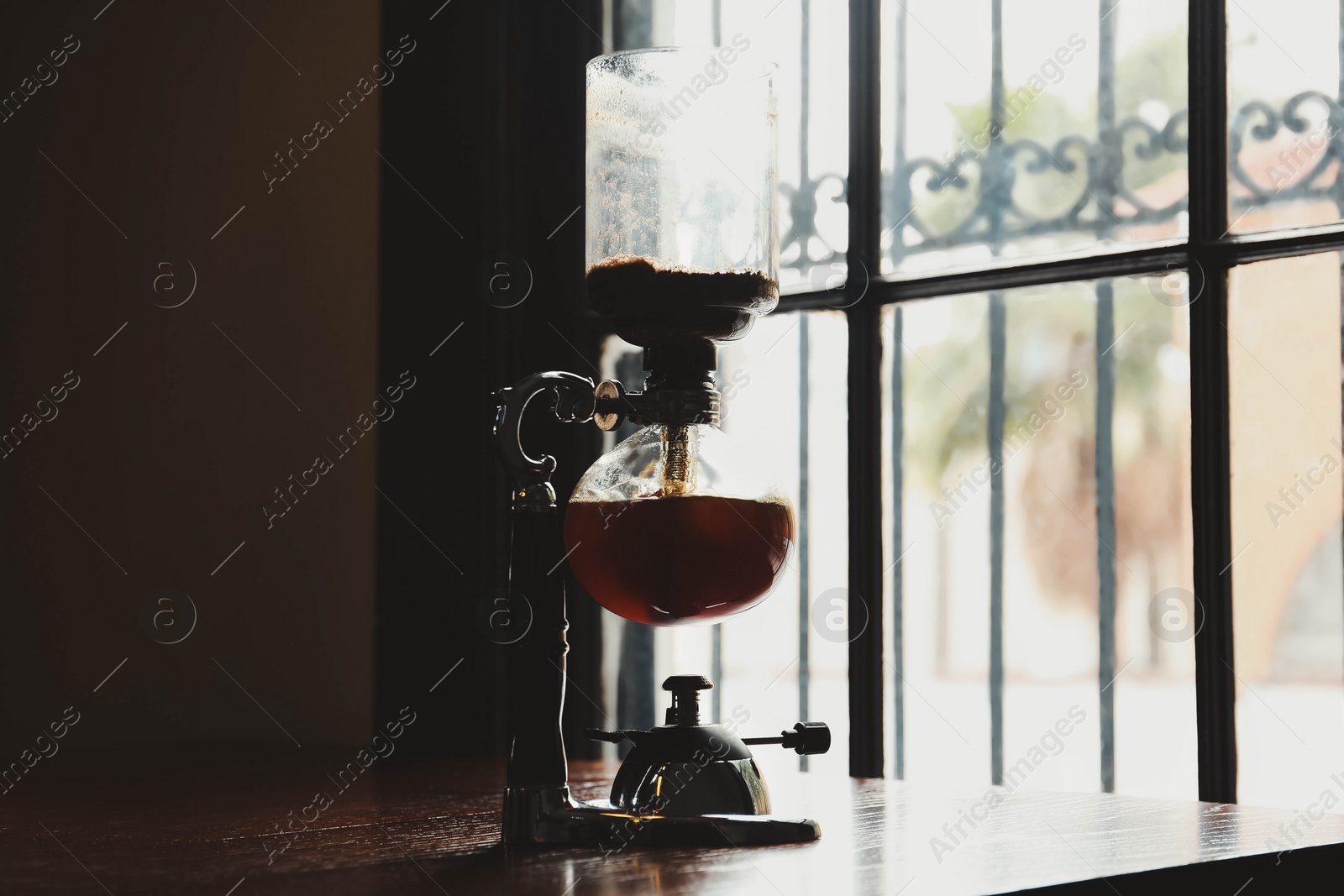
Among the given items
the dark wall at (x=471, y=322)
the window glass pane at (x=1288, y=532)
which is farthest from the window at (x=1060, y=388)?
the dark wall at (x=471, y=322)

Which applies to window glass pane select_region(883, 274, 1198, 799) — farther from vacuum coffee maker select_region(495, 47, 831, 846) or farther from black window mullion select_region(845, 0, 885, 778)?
vacuum coffee maker select_region(495, 47, 831, 846)

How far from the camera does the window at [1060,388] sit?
175cm

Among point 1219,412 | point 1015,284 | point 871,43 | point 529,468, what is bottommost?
point 529,468

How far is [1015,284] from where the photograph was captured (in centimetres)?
197

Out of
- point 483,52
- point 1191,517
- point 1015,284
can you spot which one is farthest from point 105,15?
point 1191,517

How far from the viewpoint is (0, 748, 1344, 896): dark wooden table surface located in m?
0.87

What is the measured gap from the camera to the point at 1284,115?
1.77 meters

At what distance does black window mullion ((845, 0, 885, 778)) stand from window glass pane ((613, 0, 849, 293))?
34 millimetres

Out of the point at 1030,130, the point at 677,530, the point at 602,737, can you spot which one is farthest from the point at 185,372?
the point at 677,530

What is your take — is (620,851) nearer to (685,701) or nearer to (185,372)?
(685,701)

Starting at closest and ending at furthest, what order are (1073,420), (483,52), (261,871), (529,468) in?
(261,871), (529,468), (1073,420), (483,52)

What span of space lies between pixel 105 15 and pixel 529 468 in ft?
6.19

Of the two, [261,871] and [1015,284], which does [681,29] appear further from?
[261,871]

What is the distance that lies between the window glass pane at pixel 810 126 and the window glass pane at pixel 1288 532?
0.63 m
